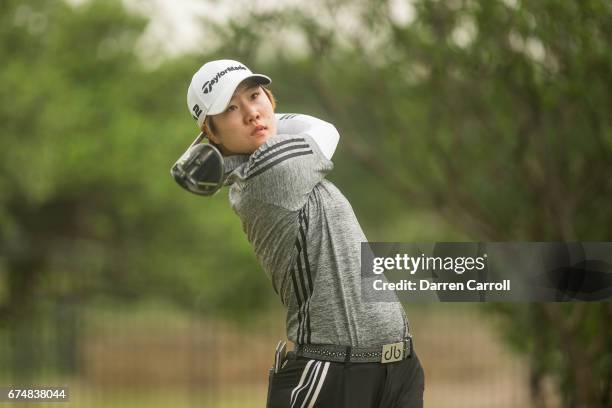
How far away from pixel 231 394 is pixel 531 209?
8267mm

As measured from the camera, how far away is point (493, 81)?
6871 mm

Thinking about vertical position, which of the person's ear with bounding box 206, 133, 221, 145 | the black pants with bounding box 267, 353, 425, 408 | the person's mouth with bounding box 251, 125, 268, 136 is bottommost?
the black pants with bounding box 267, 353, 425, 408

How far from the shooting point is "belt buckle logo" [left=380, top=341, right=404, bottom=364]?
3064 mm

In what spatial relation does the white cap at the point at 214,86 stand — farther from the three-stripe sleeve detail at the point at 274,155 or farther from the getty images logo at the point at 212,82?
the three-stripe sleeve detail at the point at 274,155

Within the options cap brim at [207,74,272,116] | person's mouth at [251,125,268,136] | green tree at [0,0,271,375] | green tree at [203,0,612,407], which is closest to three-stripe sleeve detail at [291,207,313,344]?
person's mouth at [251,125,268,136]

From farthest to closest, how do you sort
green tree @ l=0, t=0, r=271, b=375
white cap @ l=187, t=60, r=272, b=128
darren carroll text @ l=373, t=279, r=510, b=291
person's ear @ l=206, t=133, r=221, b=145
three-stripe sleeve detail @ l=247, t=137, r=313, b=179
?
green tree @ l=0, t=0, r=271, b=375 → darren carroll text @ l=373, t=279, r=510, b=291 → person's ear @ l=206, t=133, r=221, b=145 → white cap @ l=187, t=60, r=272, b=128 → three-stripe sleeve detail @ l=247, t=137, r=313, b=179

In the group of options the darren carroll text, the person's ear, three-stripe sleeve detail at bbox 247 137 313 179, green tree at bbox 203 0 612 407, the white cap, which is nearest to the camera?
three-stripe sleeve detail at bbox 247 137 313 179

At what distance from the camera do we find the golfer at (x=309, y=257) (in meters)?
3.04

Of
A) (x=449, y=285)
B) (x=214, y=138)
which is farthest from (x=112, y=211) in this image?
(x=214, y=138)

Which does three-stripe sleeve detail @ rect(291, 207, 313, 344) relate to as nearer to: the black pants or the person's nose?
the black pants

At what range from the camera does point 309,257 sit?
3.07 m

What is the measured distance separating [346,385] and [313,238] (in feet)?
1.52

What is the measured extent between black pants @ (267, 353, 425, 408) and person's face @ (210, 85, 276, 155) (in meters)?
0.69

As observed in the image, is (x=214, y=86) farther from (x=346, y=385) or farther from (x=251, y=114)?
(x=346, y=385)
